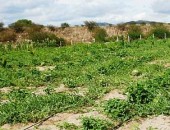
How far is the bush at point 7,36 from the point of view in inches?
1822

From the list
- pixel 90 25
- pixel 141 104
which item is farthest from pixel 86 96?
pixel 90 25

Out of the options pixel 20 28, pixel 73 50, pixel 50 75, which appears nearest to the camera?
pixel 50 75

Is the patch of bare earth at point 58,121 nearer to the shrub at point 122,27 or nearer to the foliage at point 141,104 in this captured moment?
the foliage at point 141,104

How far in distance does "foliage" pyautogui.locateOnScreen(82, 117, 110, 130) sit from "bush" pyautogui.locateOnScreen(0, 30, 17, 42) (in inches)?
1472

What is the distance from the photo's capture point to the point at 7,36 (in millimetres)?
47000

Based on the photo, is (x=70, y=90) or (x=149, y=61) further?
(x=149, y=61)

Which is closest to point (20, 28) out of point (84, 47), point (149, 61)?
point (84, 47)

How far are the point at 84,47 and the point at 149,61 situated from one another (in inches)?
387

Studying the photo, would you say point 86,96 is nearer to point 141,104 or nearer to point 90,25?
point 141,104

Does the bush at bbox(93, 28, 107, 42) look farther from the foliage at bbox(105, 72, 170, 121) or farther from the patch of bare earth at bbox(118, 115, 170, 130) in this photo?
the patch of bare earth at bbox(118, 115, 170, 130)

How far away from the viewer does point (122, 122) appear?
960cm

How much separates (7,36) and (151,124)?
3914cm

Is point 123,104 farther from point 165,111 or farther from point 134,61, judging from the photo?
point 134,61

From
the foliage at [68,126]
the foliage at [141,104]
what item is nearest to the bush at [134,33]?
the foliage at [141,104]
